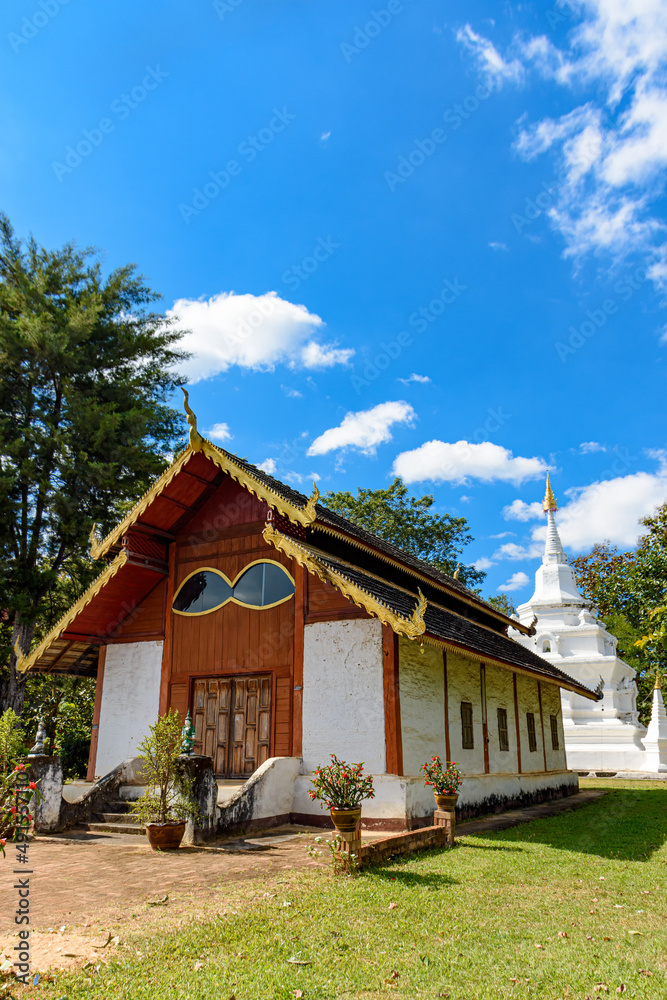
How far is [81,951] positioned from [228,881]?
243cm

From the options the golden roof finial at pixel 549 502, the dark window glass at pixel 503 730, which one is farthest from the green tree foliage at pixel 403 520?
the dark window glass at pixel 503 730

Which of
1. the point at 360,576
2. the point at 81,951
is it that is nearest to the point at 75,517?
the point at 360,576

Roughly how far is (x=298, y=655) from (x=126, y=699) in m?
4.40

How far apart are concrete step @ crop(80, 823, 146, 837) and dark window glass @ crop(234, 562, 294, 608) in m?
4.11

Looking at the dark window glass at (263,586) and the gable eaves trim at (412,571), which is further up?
the gable eaves trim at (412,571)

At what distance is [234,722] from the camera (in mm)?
13320

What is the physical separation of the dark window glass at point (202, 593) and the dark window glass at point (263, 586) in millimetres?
310

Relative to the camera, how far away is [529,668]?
51.4 feet

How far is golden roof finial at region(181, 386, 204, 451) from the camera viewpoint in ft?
40.2

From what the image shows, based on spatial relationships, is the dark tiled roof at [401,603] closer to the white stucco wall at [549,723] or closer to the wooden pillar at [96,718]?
the white stucco wall at [549,723]

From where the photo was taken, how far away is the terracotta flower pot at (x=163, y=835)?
9.48 m

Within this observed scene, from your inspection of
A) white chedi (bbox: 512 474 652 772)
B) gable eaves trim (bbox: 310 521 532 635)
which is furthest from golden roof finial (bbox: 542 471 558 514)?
gable eaves trim (bbox: 310 521 532 635)

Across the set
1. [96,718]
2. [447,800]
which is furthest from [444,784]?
[96,718]

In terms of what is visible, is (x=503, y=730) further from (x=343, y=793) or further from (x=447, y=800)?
(x=343, y=793)
